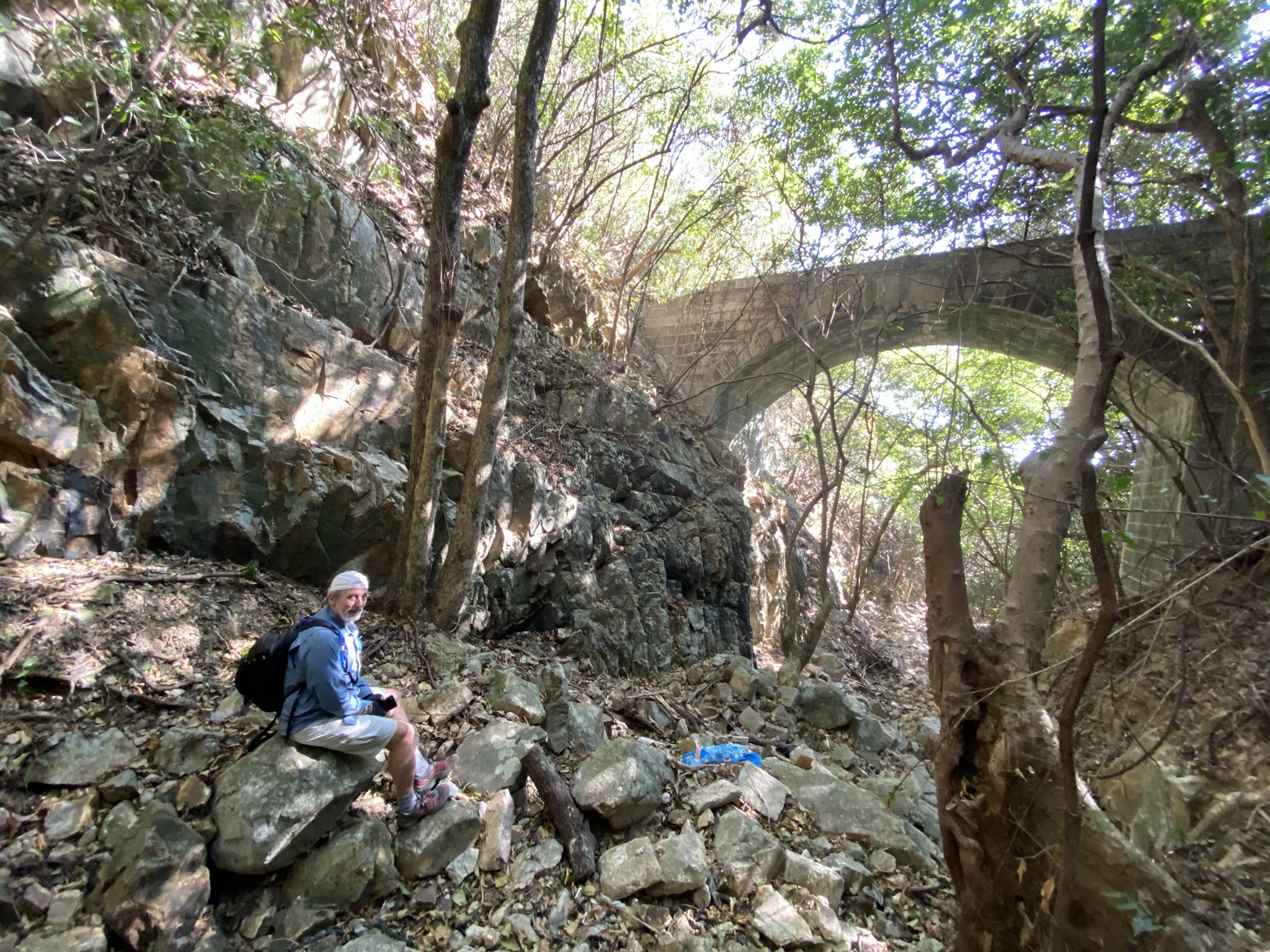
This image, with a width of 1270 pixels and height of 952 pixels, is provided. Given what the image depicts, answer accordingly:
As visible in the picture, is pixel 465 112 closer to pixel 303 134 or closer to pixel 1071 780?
pixel 303 134

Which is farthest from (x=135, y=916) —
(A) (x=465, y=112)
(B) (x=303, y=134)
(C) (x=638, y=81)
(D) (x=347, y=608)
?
(C) (x=638, y=81)

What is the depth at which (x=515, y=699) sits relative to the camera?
11.8 feet

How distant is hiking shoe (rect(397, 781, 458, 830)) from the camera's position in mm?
2527

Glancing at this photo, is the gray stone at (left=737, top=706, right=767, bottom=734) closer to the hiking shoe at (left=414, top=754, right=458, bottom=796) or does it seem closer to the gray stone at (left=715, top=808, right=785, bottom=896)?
the gray stone at (left=715, top=808, right=785, bottom=896)

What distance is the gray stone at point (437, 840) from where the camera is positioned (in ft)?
7.95

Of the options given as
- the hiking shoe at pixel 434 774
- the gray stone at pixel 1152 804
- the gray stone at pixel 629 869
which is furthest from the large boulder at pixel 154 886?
the gray stone at pixel 1152 804

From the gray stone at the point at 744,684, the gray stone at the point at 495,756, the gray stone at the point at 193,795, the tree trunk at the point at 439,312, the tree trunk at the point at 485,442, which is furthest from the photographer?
the gray stone at the point at 744,684

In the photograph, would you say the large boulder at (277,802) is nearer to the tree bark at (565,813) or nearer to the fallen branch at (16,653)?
the tree bark at (565,813)

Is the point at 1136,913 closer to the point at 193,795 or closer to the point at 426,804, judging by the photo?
the point at 426,804

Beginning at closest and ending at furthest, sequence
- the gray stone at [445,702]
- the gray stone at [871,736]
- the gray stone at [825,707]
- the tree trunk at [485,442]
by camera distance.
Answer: the gray stone at [445,702], the tree trunk at [485,442], the gray stone at [871,736], the gray stone at [825,707]

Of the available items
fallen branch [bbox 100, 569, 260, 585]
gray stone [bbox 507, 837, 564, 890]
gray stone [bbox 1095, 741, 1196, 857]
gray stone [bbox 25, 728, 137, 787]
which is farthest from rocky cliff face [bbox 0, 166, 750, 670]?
gray stone [bbox 1095, 741, 1196, 857]

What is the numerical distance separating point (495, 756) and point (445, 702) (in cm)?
59

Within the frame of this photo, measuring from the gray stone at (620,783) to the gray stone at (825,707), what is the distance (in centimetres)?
281

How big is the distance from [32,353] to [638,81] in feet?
25.5
